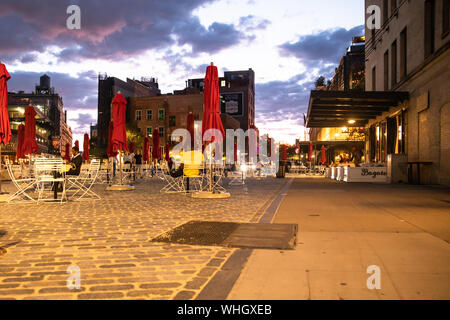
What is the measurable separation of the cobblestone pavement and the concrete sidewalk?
1.74ft

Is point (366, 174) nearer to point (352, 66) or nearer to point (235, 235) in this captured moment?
point (235, 235)

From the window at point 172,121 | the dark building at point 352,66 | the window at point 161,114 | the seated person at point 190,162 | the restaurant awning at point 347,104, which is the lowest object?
the seated person at point 190,162

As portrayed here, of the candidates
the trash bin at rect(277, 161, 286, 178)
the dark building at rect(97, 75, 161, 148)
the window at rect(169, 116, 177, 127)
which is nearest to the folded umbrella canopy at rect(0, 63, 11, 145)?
the trash bin at rect(277, 161, 286, 178)

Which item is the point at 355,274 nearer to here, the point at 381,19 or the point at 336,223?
the point at 336,223

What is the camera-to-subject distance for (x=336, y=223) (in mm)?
6156

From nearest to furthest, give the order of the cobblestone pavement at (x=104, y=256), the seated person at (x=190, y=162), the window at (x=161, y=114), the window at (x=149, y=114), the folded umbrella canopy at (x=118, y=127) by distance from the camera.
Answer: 1. the cobblestone pavement at (x=104, y=256)
2. the seated person at (x=190, y=162)
3. the folded umbrella canopy at (x=118, y=127)
4. the window at (x=161, y=114)
5. the window at (x=149, y=114)

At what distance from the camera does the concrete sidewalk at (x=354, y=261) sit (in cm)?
289

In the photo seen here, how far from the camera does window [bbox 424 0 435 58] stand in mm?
17000

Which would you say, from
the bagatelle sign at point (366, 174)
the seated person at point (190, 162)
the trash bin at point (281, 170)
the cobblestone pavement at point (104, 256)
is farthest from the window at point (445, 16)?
the trash bin at point (281, 170)

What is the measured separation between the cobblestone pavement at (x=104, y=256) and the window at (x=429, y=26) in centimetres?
1436

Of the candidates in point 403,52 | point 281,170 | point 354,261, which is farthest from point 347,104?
point 354,261

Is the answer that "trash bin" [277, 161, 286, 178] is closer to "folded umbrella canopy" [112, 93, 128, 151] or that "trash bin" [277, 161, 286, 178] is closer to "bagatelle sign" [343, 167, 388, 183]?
"bagatelle sign" [343, 167, 388, 183]

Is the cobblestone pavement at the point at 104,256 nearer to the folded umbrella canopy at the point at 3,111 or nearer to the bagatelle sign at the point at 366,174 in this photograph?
the folded umbrella canopy at the point at 3,111
